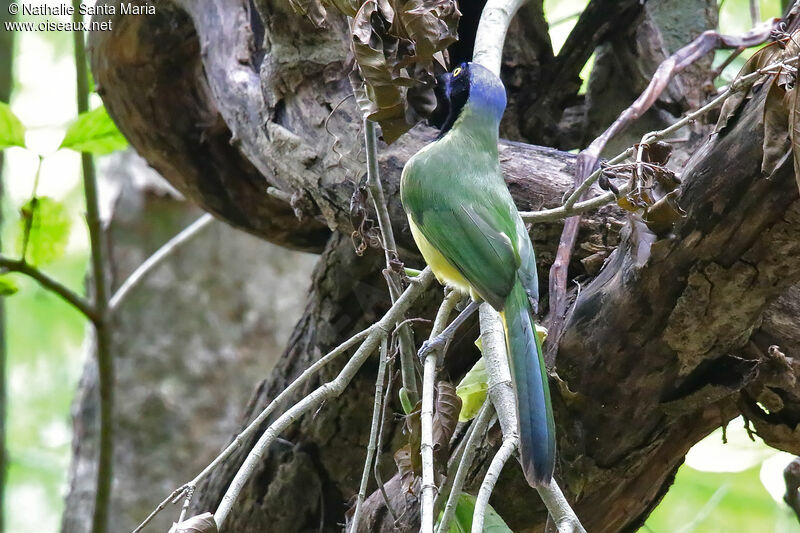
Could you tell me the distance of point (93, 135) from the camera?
8.82 ft

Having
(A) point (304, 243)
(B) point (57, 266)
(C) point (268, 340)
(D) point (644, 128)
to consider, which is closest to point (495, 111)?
(D) point (644, 128)

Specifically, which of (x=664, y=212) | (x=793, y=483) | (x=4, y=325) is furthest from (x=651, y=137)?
(x=4, y=325)

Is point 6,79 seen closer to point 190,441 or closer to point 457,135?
point 190,441

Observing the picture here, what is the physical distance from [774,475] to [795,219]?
1288 mm

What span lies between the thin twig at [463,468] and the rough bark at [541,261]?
281 mm

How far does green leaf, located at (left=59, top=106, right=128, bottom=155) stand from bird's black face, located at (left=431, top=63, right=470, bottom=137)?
1086 millimetres

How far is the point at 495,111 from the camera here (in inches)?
88.0

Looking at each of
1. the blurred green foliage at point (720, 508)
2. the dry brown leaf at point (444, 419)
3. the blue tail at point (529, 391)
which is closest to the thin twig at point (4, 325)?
the dry brown leaf at point (444, 419)

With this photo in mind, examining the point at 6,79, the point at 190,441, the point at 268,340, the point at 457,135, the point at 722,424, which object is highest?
the point at 6,79

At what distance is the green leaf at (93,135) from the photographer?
2.59 meters

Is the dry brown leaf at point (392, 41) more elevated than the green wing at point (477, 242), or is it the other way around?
the dry brown leaf at point (392, 41)

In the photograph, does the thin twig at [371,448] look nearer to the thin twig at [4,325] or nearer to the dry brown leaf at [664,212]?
the dry brown leaf at [664,212]

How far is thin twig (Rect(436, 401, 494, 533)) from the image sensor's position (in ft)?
4.59

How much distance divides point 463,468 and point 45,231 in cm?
180
